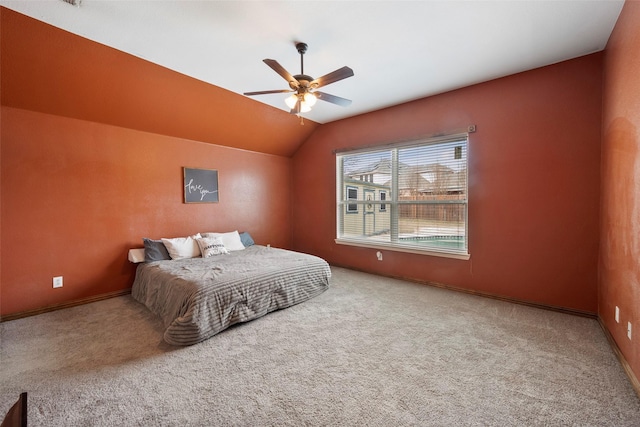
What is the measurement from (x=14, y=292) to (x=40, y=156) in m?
1.50

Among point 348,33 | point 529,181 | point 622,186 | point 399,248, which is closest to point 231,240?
point 399,248

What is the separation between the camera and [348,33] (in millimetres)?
2436

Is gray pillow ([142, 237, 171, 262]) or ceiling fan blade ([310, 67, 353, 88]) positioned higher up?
ceiling fan blade ([310, 67, 353, 88])

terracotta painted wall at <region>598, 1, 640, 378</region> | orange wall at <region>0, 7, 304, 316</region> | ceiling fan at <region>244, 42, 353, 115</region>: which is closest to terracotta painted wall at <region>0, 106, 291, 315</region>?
orange wall at <region>0, 7, 304, 316</region>

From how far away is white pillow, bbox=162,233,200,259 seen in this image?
3721 millimetres

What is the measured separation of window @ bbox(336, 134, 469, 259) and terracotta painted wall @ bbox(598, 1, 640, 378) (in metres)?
1.32

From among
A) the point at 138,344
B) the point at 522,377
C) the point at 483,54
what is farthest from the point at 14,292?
the point at 483,54

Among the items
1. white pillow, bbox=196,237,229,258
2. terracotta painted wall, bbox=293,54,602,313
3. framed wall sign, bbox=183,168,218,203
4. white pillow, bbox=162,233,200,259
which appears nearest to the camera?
terracotta painted wall, bbox=293,54,602,313

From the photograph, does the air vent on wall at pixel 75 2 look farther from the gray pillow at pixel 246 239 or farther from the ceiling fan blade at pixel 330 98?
the gray pillow at pixel 246 239

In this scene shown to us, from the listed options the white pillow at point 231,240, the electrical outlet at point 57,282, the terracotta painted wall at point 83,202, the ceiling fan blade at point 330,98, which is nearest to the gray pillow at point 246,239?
the white pillow at point 231,240

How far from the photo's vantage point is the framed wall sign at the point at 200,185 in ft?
13.9

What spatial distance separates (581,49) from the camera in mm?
2697

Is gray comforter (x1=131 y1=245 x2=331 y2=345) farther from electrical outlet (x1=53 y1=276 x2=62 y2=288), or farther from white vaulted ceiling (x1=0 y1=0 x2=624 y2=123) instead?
white vaulted ceiling (x1=0 y1=0 x2=624 y2=123)

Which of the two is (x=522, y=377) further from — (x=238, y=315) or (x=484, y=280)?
(x=238, y=315)
